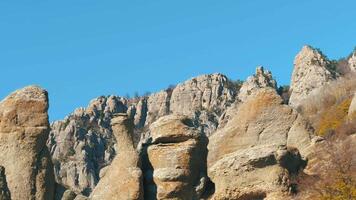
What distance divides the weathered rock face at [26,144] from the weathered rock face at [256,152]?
279 inches

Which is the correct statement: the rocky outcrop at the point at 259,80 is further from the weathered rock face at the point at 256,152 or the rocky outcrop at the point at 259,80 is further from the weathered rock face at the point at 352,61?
the weathered rock face at the point at 256,152

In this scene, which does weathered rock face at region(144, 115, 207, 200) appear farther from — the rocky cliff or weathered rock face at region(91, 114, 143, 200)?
weathered rock face at region(91, 114, 143, 200)

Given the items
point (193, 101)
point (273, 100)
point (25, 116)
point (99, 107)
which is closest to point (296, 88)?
point (193, 101)

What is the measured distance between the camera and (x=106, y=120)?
134 m

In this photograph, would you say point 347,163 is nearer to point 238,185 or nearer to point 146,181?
point 238,185

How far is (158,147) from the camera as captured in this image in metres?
29.7

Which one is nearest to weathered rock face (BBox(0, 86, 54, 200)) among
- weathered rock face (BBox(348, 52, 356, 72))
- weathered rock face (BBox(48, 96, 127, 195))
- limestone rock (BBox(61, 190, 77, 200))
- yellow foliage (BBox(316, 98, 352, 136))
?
limestone rock (BBox(61, 190, 77, 200))

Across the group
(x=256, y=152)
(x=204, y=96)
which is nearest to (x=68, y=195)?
(x=256, y=152)

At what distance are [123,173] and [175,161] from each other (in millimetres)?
2101

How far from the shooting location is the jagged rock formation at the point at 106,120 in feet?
392

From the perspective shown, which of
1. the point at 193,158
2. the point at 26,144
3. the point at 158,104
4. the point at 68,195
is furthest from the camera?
the point at 158,104

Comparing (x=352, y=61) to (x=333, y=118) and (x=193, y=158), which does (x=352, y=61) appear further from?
(x=193, y=158)

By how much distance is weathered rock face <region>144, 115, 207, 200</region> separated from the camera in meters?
28.7

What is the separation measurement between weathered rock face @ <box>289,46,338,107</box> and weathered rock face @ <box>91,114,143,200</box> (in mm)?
77158
